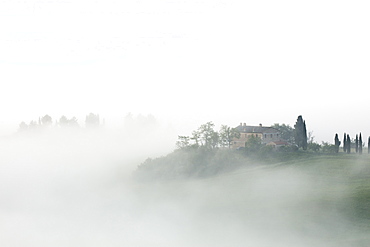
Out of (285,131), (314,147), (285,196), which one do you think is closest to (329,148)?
(314,147)

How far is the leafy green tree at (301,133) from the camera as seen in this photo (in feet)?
364

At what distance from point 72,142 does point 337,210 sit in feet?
441

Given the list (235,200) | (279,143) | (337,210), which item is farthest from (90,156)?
(337,210)

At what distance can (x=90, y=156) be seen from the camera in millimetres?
172250

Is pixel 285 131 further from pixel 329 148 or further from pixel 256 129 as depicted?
pixel 329 148

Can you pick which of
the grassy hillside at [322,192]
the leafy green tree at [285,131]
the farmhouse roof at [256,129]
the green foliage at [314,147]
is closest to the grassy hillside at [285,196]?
the grassy hillside at [322,192]

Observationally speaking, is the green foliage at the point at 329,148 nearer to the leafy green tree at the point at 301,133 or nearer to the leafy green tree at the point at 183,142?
the leafy green tree at the point at 301,133

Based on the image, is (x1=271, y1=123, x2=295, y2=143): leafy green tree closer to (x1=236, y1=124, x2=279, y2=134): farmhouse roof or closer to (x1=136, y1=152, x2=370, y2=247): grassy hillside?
(x1=236, y1=124, x2=279, y2=134): farmhouse roof

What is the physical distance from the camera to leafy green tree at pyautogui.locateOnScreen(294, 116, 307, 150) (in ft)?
364

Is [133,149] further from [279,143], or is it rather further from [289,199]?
[289,199]

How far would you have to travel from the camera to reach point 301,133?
11144cm

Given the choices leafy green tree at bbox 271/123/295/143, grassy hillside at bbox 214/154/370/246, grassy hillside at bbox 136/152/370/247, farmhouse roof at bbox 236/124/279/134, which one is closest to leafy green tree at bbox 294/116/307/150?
grassy hillside at bbox 136/152/370/247

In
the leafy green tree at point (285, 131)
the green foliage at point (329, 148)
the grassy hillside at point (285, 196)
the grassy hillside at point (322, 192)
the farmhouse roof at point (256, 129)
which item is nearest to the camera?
the grassy hillside at point (322, 192)

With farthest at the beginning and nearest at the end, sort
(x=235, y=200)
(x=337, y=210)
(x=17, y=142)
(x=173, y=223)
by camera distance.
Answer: (x=17, y=142) → (x=235, y=200) → (x=173, y=223) → (x=337, y=210)
